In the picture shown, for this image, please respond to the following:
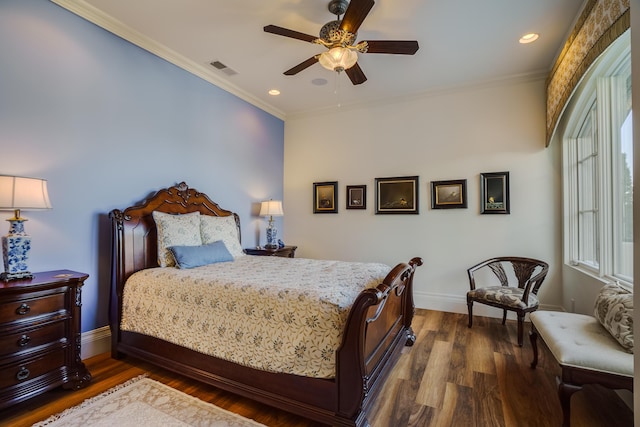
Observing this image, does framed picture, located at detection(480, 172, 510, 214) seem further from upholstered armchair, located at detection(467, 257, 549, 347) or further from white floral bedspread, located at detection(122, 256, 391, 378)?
white floral bedspread, located at detection(122, 256, 391, 378)

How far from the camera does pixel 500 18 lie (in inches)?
103

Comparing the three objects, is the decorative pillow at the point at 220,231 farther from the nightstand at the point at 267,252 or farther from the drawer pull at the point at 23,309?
the drawer pull at the point at 23,309

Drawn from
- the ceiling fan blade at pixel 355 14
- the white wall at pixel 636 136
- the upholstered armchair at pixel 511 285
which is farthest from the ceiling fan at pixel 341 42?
the upholstered armchair at pixel 511 285

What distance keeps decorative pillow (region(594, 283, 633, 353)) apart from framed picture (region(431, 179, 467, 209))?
193 cm

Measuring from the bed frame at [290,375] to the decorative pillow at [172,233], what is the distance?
0.16 m

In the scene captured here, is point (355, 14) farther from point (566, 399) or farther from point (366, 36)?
point (566, 399)

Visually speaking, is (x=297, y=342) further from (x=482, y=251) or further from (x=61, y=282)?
(x=482, y=251)

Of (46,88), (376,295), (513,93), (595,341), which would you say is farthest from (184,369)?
(513,93)

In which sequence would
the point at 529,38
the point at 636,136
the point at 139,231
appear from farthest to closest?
the point at 529,38 → the point at 139,231 → the point at 636,136

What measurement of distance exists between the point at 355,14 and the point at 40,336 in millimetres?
3052

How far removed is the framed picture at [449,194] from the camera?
12.8ft

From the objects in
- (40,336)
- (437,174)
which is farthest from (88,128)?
(437,174)

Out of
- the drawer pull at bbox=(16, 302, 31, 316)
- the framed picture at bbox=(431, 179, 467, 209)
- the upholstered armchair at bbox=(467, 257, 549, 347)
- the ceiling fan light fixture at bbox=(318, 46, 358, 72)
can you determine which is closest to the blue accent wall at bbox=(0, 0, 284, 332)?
the drawer pull at bbox=(16, 302, 31, 316)

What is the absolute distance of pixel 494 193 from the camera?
147 inches
